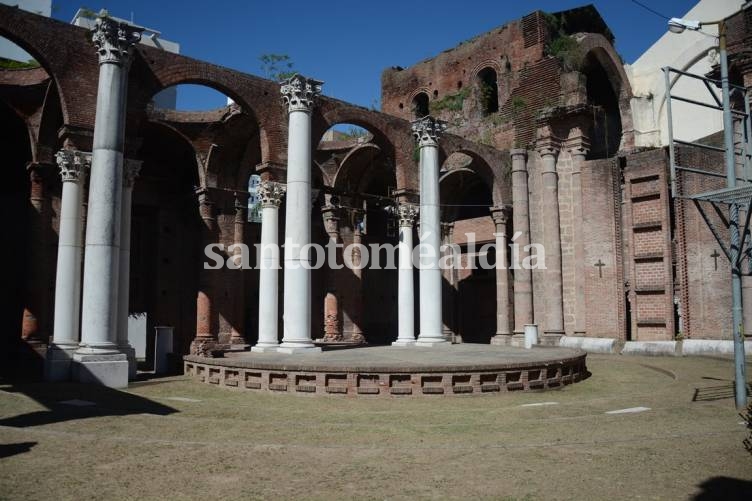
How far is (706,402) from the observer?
10.2 metres

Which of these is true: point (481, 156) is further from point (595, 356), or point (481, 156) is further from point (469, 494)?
point (469, 494)

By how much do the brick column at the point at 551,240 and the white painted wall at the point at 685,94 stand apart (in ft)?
23.6

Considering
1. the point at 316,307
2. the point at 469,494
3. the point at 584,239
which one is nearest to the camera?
the point at 469,494

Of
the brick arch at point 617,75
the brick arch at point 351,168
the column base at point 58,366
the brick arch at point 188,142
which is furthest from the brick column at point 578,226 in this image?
the column base at point 58,366

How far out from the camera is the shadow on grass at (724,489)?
506 centimetres

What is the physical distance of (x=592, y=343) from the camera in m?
21.6

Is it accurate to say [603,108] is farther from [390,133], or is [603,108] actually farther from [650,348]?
[650,348]

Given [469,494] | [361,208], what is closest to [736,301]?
[469,494]

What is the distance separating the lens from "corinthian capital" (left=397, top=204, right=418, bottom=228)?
21688mm

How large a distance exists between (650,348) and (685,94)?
15.6m

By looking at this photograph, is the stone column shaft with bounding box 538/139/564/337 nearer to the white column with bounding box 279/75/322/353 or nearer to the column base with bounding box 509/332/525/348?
the column base with bounding box 509/332/525/348

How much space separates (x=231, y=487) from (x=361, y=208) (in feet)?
77.0

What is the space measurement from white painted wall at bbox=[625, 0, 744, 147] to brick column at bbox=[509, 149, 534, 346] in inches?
304

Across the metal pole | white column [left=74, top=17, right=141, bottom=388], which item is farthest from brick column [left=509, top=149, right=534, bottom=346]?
white column [left=74, top=17, right=141, bottom=388]
